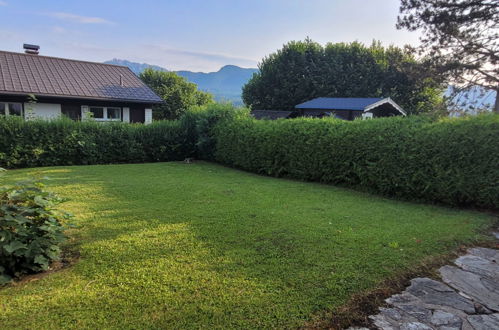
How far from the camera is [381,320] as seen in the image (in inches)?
91.1

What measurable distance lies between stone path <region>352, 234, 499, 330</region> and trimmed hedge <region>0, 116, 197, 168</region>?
11.1m

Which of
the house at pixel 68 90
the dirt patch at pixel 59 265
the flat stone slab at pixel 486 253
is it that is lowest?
the dirt patch at pixel 59 265

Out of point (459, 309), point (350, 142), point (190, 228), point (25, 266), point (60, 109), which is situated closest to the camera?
point (459, 309)

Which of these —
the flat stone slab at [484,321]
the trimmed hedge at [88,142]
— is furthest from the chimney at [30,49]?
the flat stone slab at [484,321]

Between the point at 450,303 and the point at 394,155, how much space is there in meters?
4.44

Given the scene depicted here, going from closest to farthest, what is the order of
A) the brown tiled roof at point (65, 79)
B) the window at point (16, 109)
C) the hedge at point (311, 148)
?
the hedge at point (311, 148) → the window at point (16, 109) → the brown tiled roof at point (65, 79)

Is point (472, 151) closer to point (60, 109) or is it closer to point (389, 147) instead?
point (389, 147)

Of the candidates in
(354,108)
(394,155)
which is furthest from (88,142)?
(354,108)

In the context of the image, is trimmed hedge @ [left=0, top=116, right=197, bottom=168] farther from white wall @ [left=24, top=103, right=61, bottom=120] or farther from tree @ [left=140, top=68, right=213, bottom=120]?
tree @ [left=140, top=68, right=213, bottom=120]

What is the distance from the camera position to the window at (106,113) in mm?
16141

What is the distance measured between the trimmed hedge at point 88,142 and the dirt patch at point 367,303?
1087cm

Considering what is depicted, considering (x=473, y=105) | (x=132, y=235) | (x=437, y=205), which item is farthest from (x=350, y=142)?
(x=473, y=105)

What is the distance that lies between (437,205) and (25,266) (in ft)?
21.7

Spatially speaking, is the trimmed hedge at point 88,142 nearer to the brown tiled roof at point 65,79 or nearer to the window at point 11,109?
the brown tiled roof at point 65,79
